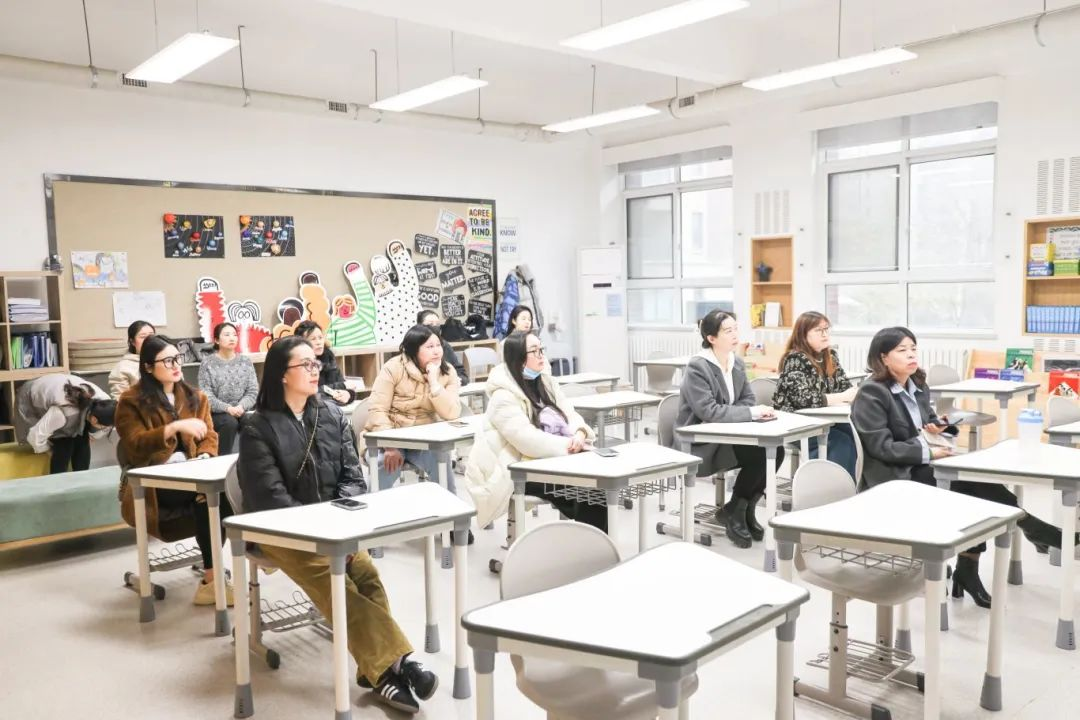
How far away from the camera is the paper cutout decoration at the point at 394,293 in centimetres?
902

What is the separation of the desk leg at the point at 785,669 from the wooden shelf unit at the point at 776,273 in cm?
741

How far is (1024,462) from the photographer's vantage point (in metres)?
3.41

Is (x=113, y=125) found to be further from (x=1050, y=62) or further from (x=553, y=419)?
(x=1050, y=62)

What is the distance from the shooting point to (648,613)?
1.93 metres

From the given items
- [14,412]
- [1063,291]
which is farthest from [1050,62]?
[14,412]

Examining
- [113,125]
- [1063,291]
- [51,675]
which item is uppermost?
[113,125]

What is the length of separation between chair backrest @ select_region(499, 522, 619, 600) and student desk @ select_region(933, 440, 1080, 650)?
1.81m

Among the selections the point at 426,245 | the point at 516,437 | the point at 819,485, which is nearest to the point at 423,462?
the point at 516,437

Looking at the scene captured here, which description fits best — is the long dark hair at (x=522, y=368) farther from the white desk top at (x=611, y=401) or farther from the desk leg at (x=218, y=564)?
the desk leg at (x=218, y=564)

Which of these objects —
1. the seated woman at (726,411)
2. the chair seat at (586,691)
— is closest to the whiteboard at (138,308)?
the seated woman at (726,411)

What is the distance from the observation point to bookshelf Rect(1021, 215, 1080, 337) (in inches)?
281

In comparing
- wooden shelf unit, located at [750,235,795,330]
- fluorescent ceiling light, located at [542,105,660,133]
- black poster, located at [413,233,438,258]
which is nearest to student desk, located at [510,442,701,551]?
fluorescent ceiling light, located at [542,105,660,133]

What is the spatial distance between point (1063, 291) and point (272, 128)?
7.48 m

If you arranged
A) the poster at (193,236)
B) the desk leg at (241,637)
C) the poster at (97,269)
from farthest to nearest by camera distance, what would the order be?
1. the poster at (193,236)
2. the poster at (97,269)
3. the desk leg at (241,637)
